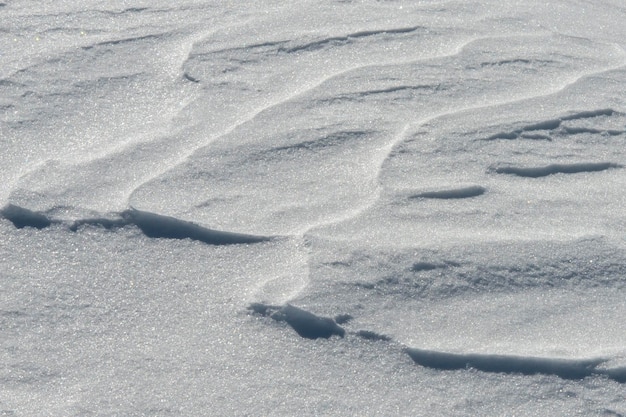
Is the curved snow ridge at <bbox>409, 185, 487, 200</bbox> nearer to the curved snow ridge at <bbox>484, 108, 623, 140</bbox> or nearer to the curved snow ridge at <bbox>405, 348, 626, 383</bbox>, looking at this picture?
the curved snow ridge at <bbox>484, 108, 623, 140</bbox>

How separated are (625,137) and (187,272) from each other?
1.14 metres

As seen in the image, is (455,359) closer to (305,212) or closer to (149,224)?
(305,212)

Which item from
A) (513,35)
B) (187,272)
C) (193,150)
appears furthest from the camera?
(513,35)

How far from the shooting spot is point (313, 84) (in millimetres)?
1923

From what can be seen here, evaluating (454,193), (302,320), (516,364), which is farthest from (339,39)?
(516,364)

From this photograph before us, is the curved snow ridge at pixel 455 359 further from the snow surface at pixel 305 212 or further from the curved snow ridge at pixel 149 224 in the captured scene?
the curved snow ridge at pixel 149 224

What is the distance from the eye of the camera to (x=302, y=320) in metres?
1.58

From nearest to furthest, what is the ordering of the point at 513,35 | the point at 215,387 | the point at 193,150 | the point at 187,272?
the point at 215,387 → the point at 187,272 → the point at 193,150 → the point at 513,35

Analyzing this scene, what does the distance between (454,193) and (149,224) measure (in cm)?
70

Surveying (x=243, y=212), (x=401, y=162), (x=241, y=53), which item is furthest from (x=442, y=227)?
(x=241, y=53)

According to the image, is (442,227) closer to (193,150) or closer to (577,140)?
(577,140)

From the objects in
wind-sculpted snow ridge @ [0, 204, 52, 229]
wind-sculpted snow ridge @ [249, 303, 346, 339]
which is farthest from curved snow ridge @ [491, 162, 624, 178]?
wind-sculpted snow ridge @ [0, 204, 52, 229]

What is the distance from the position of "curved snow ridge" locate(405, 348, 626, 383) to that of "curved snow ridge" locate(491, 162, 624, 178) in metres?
0.46

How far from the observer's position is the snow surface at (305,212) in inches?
60.2
